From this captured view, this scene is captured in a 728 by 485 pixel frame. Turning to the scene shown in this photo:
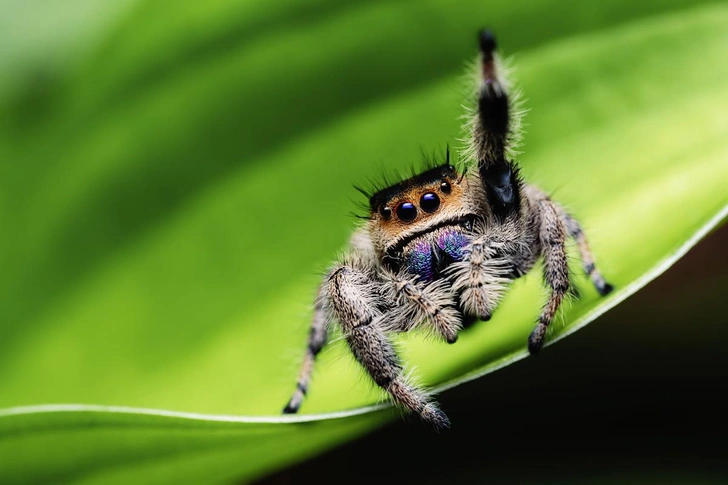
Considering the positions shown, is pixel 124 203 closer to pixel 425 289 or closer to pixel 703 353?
pixel 425 289

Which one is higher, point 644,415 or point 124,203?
point 124,203

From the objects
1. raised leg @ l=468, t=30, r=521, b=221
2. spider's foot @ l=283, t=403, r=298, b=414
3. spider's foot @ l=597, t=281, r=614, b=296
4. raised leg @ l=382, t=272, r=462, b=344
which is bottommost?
spider's foot @ l=597, t=281, r=614, b=296

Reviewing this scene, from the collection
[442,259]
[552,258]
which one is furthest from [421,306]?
[552,258]

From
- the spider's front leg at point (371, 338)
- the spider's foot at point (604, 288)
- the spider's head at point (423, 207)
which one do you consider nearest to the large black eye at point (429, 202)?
the spider's head at point (423, 207)

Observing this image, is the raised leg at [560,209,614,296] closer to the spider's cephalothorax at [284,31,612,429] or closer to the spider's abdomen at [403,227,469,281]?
the spider's cephalothorax at [284,31,612,429]

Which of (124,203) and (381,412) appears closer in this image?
(381,412)

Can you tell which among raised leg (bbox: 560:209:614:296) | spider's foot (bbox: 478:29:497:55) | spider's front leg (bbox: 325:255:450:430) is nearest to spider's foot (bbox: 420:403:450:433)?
spider's front leg (bbox: 325:255:450:430)

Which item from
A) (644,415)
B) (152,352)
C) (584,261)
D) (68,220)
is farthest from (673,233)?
(68,220)

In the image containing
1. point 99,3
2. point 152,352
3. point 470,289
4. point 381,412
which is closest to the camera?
point 381,412
